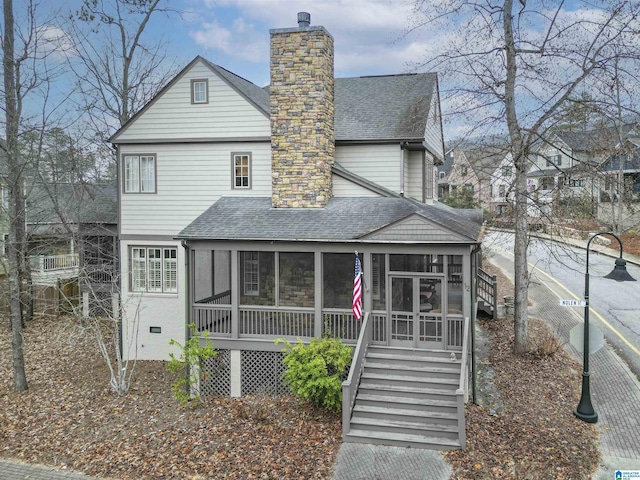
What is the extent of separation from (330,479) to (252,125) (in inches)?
410

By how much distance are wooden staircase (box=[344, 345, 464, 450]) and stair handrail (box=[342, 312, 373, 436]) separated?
6.4 inches

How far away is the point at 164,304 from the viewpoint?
1702 cm

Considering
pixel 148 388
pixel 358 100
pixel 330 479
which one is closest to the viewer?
pixel 330 479

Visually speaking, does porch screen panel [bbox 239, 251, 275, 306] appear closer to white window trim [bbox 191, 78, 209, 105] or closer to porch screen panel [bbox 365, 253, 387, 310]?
porch screen panel [bbox 365, 253, 387, 310]

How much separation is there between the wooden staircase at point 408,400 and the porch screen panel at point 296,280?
3367 millimetres

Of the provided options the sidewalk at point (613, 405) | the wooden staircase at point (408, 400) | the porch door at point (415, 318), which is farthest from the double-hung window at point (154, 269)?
the sidewalk at point (613, 405)

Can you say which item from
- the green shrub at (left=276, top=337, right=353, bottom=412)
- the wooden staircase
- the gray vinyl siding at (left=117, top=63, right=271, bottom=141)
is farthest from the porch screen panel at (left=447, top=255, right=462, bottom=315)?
the gray vinyl siding at (left=117, top=63, right=271, bottom=141)

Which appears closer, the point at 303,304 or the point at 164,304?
the point at 303,304

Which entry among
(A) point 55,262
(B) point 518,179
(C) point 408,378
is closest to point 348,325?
(C) point 408,378

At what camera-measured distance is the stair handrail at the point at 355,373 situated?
36.7 feet

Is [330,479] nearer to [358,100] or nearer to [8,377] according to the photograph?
[8,377]

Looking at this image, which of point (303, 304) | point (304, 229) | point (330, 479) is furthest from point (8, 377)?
point (330, 479)

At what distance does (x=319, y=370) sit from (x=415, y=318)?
2.77m

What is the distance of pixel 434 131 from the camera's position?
20.1 m
